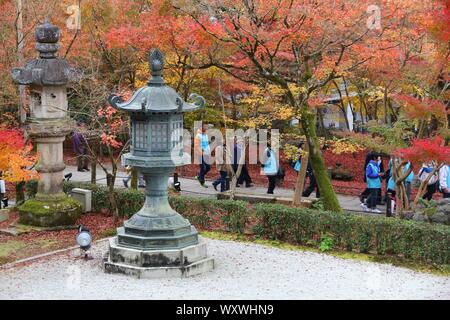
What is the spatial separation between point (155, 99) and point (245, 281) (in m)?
4.08

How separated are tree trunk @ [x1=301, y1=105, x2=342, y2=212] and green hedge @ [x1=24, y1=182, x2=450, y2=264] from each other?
5.02 ft

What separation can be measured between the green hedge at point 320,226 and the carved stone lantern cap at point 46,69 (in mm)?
3662

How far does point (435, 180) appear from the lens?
1962 centimetres

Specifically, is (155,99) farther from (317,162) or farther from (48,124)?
(317,162)

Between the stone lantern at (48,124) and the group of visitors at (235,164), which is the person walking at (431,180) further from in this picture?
the stone lantern at (48,124)

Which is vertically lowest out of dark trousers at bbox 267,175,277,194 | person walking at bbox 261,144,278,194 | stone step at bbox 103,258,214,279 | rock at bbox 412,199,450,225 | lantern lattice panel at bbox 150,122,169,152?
stone step at bbox 103,258,214,279

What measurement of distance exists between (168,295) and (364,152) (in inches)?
805

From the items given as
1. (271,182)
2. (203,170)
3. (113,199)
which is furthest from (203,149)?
(113,199)

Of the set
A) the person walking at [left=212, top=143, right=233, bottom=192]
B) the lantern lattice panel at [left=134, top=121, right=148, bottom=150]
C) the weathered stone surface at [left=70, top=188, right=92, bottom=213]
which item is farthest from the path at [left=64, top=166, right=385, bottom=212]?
the lantern lattice panel at [left=134, top=121, right=148, bottom=150]

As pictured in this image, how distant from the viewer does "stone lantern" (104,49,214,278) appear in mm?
13156

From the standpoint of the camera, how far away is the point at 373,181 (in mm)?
19516

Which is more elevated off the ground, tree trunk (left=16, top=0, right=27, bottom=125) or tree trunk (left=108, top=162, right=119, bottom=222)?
tree trunk (left=16, top=0, right=27, bottom=125)

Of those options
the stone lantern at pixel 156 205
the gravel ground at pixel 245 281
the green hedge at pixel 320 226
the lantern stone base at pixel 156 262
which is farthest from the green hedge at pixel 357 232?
the lantern stone base at pixel 156 262

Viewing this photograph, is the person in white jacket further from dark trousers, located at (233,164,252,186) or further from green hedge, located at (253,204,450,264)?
dark trousers, located at (233,164,252,186)
